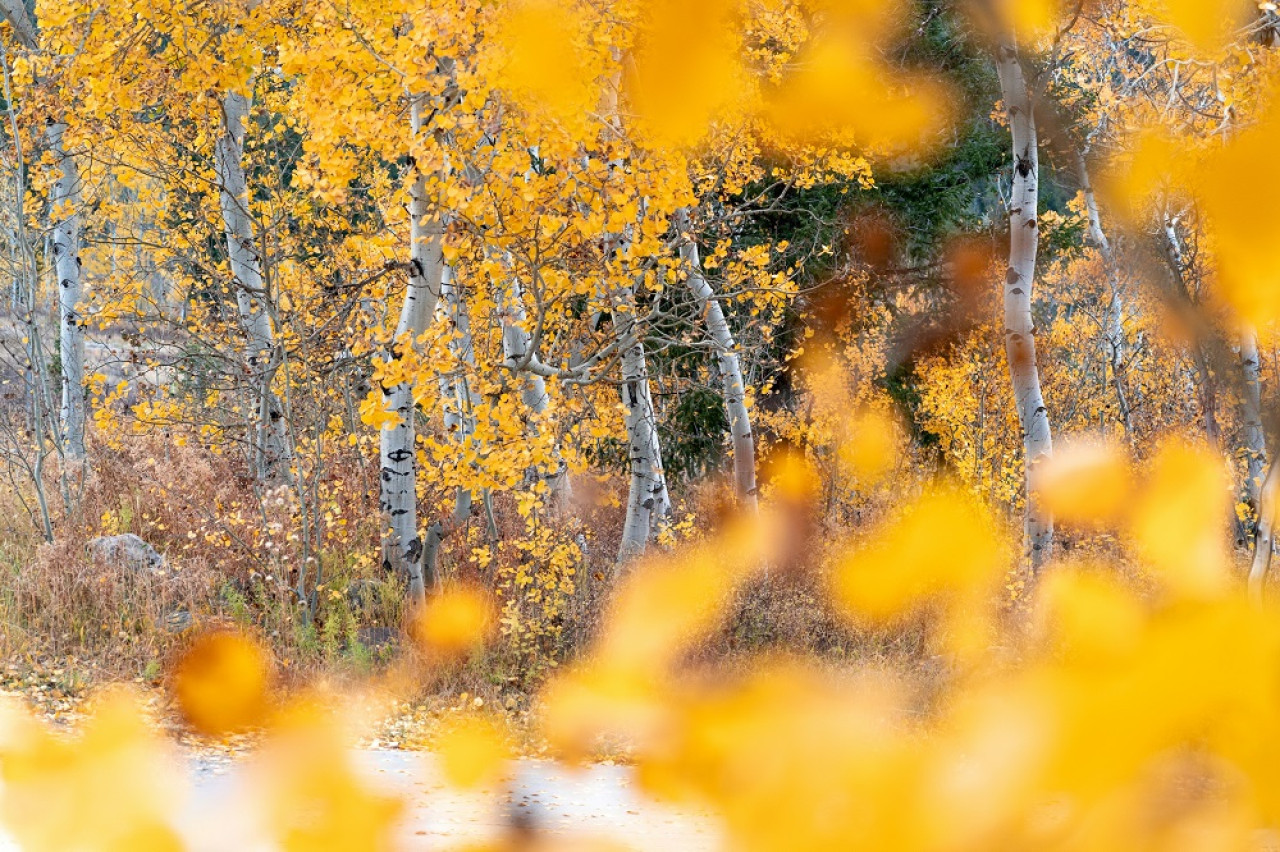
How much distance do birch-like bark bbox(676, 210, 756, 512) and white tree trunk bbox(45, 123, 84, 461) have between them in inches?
244

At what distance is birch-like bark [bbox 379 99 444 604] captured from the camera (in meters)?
6.75

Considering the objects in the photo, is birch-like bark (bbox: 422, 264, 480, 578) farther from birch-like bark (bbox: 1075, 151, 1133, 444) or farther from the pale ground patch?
birch-like bark (bbox: 1075, 151, 1133, 444)

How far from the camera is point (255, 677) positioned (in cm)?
653

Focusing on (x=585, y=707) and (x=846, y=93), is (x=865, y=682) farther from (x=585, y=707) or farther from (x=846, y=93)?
(x=846, y=93)

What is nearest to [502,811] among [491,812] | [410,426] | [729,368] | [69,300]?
[491,812]

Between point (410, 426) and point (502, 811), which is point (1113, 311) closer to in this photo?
point (410, 426)

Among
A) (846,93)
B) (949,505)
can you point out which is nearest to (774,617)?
(949,505)

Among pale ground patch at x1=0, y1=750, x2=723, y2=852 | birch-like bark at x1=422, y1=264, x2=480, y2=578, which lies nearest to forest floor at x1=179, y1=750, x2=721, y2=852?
pale ground patch at x1=0, y1=750, x2=723, y2=852

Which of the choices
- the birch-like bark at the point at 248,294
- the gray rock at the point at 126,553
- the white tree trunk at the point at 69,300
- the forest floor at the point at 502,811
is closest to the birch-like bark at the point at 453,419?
the birch-like bark at the point at 248,294

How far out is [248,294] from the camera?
854 cm

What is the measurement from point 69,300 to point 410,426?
5816 millimetres

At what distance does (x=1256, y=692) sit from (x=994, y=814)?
118cm

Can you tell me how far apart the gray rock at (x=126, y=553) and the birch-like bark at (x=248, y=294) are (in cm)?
120

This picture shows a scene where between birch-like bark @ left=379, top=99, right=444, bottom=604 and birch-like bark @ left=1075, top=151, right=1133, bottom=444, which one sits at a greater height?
birch-like bark @ left=1075, top=151, right=1133, bottom=444
